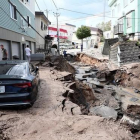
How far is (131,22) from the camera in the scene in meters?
22.5

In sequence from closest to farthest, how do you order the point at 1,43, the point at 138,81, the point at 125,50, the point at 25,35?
the point at 1,43 → the point at 138,81 → the point at 125,50 → the point at 25,35

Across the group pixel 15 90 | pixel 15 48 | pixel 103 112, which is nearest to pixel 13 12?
pixel 15 48

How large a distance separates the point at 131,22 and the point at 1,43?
16715mm

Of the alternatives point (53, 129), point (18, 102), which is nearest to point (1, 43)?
point (18, 102)

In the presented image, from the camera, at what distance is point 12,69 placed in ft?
18.0

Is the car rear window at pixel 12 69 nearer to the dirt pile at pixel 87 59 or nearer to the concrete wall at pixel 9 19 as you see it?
the concrete wall at pixel 9 19

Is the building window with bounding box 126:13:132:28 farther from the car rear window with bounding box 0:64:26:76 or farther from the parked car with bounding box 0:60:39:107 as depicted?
the parked car with bounding box 0:60:39:107

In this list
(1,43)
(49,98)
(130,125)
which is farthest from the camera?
(1,43)

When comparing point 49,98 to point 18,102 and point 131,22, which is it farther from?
point 131,22

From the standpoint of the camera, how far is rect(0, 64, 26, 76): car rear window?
17.3ft

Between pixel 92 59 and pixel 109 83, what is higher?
pixel 92 59

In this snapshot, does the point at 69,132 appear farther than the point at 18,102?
No

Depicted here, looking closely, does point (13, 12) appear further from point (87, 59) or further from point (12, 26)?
point (87, 59)

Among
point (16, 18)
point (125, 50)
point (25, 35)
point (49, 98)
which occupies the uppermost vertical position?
point (16, 18)
